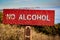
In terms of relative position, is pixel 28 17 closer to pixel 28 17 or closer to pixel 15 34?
pixel 28 17

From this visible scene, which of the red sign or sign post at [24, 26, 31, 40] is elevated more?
the red sign

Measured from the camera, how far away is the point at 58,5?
1.53 m

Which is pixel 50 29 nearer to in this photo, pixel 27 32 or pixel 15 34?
pixel 27 32

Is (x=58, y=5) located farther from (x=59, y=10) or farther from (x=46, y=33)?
(x=46, y=33)

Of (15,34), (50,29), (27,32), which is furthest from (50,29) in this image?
(15,34)

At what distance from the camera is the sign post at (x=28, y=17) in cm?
152

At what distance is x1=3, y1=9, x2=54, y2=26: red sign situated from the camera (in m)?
1.52

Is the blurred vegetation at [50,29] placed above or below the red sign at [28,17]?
below

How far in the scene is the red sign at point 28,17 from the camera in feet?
4.99

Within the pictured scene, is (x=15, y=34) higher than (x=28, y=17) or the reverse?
the reverse

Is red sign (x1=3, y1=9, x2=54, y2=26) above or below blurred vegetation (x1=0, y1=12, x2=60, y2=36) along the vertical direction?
above

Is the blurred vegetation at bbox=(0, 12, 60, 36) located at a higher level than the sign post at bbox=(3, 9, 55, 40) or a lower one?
lower

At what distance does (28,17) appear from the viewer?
1.55 m

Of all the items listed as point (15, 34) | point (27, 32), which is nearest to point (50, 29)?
point (27, 32)
